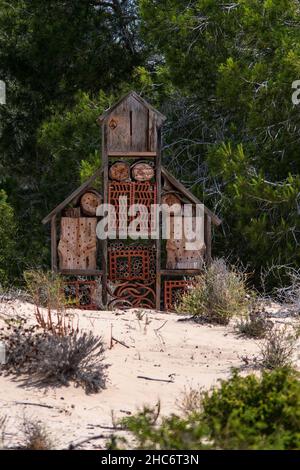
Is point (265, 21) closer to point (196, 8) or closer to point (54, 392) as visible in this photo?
point (196, 8)

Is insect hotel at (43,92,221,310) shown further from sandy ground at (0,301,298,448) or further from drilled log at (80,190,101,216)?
sandy ground at (0,301,298,448)

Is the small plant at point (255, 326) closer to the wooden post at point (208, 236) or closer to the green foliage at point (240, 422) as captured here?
the wooden post at point (208, 236)

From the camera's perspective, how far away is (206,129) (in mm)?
17578

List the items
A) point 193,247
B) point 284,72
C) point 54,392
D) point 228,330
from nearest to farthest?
point 54,392 → point 228,330 → point 193,247 → point 284,72

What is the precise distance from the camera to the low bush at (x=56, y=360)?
7938 mm

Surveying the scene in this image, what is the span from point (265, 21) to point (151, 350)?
7.99 m

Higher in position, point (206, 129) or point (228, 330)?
point (206, 129)

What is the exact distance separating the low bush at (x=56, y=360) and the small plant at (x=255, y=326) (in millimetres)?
2109

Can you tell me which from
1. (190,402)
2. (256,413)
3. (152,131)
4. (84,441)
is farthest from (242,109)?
(256,413)

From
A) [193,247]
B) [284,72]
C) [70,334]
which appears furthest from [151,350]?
[284,72]

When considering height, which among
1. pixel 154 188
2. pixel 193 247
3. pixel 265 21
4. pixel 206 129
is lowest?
pixel 193 247

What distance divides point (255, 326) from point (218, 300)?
3.18ft

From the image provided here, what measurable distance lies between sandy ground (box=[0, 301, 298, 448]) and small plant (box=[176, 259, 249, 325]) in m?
0.27
